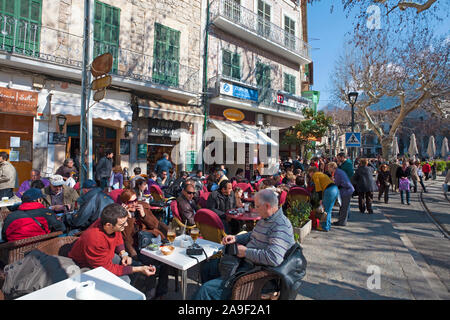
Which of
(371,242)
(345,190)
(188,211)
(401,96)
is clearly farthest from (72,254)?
(401,96)

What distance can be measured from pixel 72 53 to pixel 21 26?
145cm

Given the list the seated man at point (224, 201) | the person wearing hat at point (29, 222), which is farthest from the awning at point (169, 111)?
the person wearing hat at point (29, 222)

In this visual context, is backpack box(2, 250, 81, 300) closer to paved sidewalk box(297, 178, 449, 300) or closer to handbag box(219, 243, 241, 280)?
handbag box(219, 243, 241, 280)

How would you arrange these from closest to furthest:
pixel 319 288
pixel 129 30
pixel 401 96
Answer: pixel 319 288, pixel 129 30, pixel 401 96

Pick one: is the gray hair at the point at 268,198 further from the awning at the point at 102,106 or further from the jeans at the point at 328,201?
the awning at the point at 102,106

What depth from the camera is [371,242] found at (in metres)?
5.21

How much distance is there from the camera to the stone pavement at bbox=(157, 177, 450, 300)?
10.8 ft

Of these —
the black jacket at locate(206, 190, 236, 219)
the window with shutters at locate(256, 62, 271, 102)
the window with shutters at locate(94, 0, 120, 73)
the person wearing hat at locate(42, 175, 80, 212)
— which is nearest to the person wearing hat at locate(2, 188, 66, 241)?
the person wearing hat at locate(42, 175, 80, 212)

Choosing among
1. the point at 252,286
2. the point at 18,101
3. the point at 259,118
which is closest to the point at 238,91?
the point at 259,118

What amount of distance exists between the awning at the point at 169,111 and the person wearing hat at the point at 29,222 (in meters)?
6.98

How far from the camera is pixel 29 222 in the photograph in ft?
10.4

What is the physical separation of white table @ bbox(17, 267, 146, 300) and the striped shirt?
1.09 metres
